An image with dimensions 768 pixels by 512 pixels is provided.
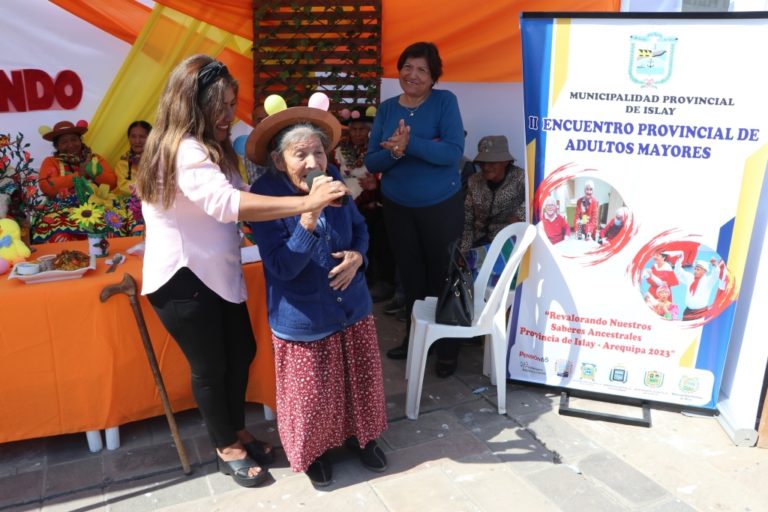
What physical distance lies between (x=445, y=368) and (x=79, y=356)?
1.78 metres

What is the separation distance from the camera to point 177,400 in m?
2.75

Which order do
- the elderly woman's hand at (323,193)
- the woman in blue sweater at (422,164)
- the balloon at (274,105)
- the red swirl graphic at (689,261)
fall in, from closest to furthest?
1. the elderly woman's hand at (323,193)
2. the balloon at (274,105)
3. the red swirl graphic at (689,261)
4. the woman in blue sweater at (422,164)

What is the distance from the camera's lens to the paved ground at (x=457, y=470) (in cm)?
231

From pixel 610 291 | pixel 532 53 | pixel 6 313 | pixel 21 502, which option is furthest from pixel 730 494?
pixel 6 313

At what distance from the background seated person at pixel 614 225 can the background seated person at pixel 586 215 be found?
1.6 inches

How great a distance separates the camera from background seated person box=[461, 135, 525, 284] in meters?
3.96

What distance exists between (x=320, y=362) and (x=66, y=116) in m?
3.12

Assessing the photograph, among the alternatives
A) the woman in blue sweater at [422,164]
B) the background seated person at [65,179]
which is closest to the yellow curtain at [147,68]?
the background seated person at [65,179]

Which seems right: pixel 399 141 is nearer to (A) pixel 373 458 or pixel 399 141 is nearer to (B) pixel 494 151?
(B) pixel 494 151

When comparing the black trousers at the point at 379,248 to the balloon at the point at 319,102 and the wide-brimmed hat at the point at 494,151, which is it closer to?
the wide-brimmed hat at the point at 494,151

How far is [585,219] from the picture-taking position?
2801 millimetres

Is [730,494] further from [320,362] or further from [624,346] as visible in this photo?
[320,362]

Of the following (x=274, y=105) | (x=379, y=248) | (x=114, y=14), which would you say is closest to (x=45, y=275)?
A: (x=274, y=105)

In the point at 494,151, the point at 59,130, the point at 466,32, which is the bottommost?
the point at 494,151
